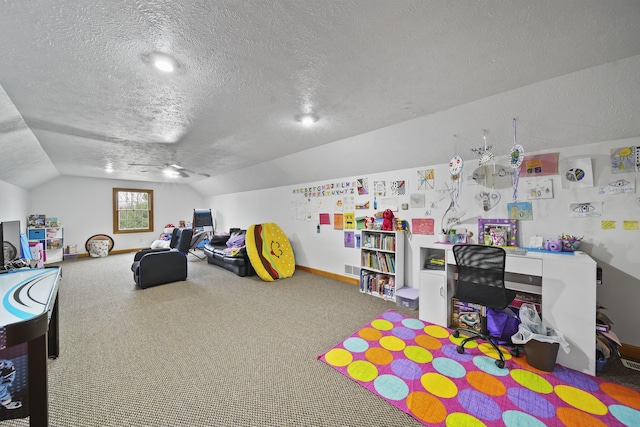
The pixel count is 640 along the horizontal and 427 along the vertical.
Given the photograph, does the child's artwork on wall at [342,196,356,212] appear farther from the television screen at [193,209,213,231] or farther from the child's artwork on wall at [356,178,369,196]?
the television screen at [193,209,213,231]

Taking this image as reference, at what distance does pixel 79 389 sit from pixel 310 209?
3.91m

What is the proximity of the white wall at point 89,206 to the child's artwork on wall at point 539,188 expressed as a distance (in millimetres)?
9020

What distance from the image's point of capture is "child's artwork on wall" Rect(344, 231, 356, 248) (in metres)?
4.38

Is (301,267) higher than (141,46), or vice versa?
(141,46)

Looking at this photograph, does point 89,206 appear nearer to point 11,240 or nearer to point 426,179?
point 11,240

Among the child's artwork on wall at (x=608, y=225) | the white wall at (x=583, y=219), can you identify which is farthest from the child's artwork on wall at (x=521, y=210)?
the child's artwork on wall at (x=608, y=225)

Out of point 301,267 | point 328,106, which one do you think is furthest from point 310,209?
point 328,106

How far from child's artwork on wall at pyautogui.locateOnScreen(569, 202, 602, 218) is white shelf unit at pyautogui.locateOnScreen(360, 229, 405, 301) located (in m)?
1.83

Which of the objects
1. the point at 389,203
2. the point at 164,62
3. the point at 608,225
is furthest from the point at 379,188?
the point at 164,62

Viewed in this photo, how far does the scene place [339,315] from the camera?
10.0ft

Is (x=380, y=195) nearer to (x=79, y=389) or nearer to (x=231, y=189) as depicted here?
(x=79, y=389)

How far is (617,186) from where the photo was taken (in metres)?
2.27

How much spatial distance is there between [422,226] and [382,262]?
80 centimetres

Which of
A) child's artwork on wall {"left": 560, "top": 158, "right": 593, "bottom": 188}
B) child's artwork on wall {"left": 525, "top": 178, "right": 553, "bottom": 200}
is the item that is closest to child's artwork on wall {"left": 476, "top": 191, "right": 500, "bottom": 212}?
child's artwork on wall {"left": 525, "top": 178, "right": 553, "bottom": 200}
